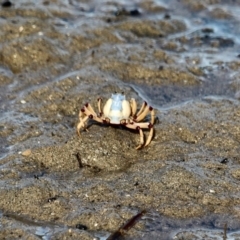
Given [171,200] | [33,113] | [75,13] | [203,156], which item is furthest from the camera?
[75,13]

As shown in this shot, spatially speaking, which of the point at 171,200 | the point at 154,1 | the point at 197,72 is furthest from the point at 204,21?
the point at 171,200

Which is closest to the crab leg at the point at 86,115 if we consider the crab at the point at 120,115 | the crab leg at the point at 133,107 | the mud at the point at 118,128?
the crab at the point at 120,115

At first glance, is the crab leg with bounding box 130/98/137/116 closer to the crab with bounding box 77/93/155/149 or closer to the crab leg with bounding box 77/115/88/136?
the crab with bounding box 77/93/155/149

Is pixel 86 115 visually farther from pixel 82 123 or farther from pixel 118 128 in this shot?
pixel 118 128

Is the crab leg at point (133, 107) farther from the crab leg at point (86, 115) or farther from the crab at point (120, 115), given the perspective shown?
the crab leg at point (86, 115)

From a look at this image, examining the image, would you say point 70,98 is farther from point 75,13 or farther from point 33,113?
point 75,13

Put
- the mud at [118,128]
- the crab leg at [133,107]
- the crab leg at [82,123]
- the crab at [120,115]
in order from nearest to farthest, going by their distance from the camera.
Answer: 1. the mud at [118,128]
2. the crab leg at [82,123]
3. the crab at [120,115]
4. the crab leg at [133,107]

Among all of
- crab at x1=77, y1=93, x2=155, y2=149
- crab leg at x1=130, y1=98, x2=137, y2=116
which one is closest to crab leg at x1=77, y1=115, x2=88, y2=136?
crab at x1=77, y1=93, x2=155, y2=149
